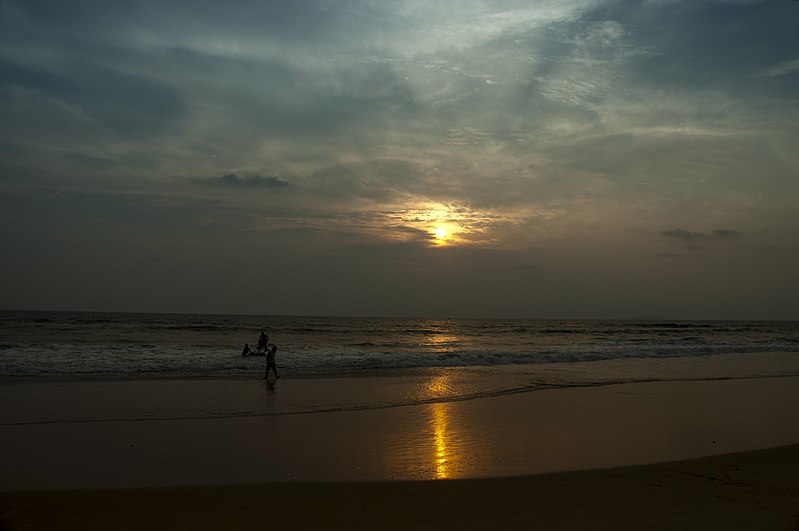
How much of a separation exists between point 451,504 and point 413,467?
1.70 metres

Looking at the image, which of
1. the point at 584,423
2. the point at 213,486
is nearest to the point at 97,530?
the point at 213,486

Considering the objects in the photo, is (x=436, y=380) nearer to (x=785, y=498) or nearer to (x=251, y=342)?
(x=785, y=498)

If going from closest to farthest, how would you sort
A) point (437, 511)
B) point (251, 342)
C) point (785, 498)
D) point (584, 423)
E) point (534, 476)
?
point (437, 511) < point (785, 498) < point (534, 476) < point (584, 423) < point (251, 342)

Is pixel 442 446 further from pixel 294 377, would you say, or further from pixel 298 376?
pixel 298 376

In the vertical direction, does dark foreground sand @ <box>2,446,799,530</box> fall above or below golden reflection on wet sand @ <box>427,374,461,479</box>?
above

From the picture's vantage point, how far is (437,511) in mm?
6355

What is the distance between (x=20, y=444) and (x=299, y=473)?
5528 mm

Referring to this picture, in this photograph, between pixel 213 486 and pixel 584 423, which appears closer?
pixel 213 486

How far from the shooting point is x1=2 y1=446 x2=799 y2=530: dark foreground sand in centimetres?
603

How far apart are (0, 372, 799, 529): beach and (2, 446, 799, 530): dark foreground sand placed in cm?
3

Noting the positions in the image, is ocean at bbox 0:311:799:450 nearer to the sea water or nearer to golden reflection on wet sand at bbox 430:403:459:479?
the sea water

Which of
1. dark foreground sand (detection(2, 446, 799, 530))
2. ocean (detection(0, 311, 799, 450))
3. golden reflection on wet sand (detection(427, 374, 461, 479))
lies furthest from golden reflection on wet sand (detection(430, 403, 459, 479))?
dark foreground sand (detection(2, 446, 799, 530))

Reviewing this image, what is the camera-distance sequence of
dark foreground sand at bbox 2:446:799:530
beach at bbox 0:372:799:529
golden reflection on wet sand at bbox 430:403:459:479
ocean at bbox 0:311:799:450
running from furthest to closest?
ocean at bbox 0:311:799:450
golden reflection on wet sand at bbox 430:403:459:479
beach at bbox 0:372:799:529
dark foreground sand at bbox 2:446:799:530

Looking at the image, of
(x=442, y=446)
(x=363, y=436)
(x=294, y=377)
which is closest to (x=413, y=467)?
(x=442, y=446)
